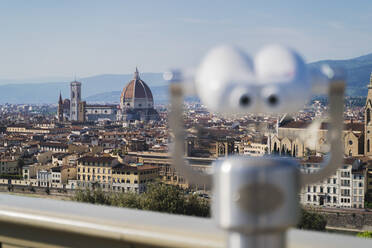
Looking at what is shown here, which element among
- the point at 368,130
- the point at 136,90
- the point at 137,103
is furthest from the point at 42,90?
the point at 368,130

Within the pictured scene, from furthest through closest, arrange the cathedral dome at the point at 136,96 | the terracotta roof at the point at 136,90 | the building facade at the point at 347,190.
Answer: the terracotta roof at the point at 136,90 < the cathedral dome at the point at 136,96 < the building facade at the point at 347,190

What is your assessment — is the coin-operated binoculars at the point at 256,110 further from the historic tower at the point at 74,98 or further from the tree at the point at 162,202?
the historic tower at the point at 74,98

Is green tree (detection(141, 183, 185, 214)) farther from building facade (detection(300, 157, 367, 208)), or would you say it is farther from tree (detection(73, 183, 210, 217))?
building facade (detection(300, 157, 367, 208))

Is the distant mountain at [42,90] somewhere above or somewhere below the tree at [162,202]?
above

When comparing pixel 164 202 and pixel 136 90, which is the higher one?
pixel 136 90

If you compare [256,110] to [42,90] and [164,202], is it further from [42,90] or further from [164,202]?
[42,90]

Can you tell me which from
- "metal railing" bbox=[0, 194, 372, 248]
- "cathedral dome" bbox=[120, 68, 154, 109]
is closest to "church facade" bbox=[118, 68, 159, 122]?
"cathedral dome" bbox=[120, 68, 154, 109]

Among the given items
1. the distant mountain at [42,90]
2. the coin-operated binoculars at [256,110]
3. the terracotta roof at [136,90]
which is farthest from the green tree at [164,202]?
the distant mountain at [42,90]
